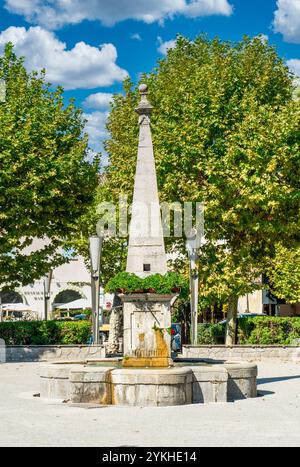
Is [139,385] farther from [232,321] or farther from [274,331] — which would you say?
[232,321]

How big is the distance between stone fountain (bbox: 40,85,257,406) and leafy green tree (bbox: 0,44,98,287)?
1079cm

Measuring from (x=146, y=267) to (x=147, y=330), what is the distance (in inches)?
60.8

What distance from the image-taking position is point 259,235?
3036 centimetres

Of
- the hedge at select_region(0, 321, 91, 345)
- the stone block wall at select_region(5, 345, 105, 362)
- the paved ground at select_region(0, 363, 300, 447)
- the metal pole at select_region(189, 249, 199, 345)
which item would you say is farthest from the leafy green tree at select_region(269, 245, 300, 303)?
the paved ground at select_region(0, 363, 300, 447)

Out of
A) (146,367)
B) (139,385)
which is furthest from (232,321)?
(139,385)

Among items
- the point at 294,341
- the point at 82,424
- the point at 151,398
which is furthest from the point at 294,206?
the point at 82,424

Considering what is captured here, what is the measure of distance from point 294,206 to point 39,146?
32.8ft

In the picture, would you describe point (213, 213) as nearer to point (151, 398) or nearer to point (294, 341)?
point (294, 341)

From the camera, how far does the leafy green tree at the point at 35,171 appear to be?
1065 inches

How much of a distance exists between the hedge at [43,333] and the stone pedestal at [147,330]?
14.7 metres

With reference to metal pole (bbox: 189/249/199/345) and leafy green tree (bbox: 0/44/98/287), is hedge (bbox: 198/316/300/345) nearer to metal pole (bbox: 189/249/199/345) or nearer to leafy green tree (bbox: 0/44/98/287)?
metal pole (bbox: 189/249/199/345)

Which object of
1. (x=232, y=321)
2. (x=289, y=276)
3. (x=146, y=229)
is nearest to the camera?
(x=146, y=229)

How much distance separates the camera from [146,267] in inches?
639
